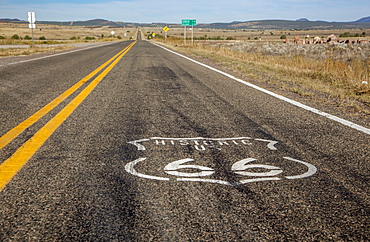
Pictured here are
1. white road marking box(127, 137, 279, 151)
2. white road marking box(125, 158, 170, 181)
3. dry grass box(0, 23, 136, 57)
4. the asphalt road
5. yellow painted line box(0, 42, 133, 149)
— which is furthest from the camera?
dry grass box(0, 23, 136, 57)

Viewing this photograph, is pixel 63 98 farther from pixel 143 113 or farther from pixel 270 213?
pixel 270 213

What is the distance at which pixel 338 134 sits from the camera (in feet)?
13.4

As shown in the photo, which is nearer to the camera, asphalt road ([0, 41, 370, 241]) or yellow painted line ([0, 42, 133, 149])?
asphalt road ([0, 41, 370, 241])

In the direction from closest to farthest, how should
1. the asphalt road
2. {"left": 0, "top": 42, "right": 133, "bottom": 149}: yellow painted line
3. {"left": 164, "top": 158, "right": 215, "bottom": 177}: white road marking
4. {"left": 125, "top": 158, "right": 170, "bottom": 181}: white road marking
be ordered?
the asphalt road → {"left": 125, "top": 158, "right": 170, "bottom": 181}: white road marking → {"left": 164, "top": 158, "right": 215, "bottom": 177}: white road marking → {"left": 0, "top": 42, "right": 133, "bottom": 149}: yellow painted line

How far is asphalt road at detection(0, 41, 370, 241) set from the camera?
1.95 metres

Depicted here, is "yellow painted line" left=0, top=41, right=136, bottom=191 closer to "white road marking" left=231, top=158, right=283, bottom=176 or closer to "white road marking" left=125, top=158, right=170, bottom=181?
"white road marking" left=125, top=158, right=170, bottom=181

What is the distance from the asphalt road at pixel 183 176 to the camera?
6.39 feet

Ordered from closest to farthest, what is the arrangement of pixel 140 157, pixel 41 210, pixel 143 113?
pixel 41 210, pixel 140 157, pixel 143 113

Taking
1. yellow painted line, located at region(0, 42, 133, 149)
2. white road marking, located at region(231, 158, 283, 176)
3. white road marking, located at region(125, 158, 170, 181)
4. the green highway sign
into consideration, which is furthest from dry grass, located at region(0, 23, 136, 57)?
white road marking, located at region(231, 158, 283, 176)

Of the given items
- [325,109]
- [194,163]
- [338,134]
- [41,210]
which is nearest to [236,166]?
[194,163]

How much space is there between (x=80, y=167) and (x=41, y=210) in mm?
741

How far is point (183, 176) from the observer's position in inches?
106

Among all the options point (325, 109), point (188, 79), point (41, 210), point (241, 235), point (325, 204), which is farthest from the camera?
point (188, 79)

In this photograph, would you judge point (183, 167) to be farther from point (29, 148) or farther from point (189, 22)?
point (189, 22)
